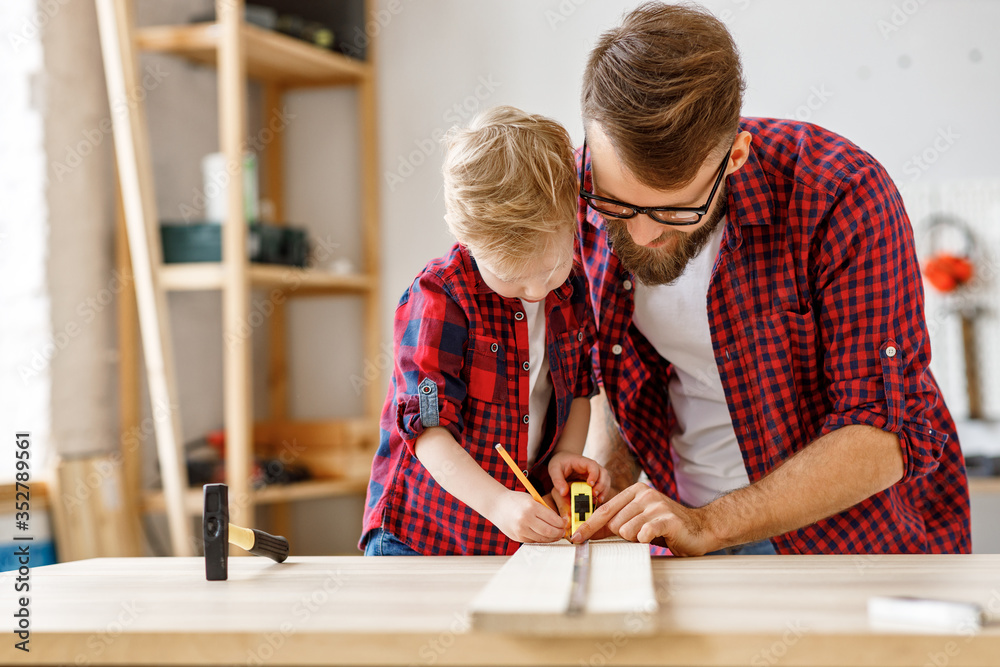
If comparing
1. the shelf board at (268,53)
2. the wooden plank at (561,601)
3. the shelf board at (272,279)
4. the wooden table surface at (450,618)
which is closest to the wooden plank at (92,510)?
the shelf board at (272,279)

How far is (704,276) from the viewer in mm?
1288

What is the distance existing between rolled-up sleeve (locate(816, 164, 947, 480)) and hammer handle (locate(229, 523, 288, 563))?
2.21 ft

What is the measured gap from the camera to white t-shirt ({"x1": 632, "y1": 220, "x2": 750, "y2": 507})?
50.9 inches

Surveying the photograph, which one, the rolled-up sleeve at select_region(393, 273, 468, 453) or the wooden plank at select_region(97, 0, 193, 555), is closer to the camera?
the rolled-up sleeve at select_region(393, 273, 468, 453)

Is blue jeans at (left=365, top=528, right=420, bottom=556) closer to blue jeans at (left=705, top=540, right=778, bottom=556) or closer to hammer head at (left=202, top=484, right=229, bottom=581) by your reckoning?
hammer head at (left=202, top=484, right=229, bottom=581)

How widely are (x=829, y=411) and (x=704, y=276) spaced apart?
0.25m

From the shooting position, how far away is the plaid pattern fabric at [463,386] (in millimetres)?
1162

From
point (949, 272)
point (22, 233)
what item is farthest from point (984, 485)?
point (22, 233)

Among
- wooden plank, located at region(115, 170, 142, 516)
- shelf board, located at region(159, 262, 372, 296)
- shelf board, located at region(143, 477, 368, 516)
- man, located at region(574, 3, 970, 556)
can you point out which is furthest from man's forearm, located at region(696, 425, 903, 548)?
wooden plank, located at region(115, 170, 142, 516)

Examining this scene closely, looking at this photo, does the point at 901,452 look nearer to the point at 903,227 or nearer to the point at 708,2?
the point at 903,227

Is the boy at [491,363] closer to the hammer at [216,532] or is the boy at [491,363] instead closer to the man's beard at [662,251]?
the man's beard at [662,251]

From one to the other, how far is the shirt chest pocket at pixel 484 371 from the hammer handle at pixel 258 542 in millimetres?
327

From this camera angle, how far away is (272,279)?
2535 millimetres

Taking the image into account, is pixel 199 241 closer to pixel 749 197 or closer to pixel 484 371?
pixel 484 371
